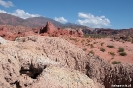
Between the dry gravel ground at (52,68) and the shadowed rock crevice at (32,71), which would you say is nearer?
the dry gravel ground at (52,68)

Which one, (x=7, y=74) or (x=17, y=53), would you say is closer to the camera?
(x=7, y=74)

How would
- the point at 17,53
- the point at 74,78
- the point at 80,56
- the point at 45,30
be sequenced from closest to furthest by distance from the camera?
1. the point at 74,78
2. the point at 17,53
3. the point at 80,56
4. the point at 45,30

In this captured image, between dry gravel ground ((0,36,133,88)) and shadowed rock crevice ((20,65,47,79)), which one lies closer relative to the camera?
dry gravel ground ((0,36,133,88))

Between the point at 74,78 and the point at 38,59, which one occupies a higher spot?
the point at 38,59

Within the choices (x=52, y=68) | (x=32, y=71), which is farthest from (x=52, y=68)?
(x=32, y=71)

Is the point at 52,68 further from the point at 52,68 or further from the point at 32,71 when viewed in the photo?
the point at 32,71

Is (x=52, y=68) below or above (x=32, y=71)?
above

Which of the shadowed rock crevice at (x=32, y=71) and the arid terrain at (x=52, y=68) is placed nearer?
the arid terrain at (x=52, y=68)

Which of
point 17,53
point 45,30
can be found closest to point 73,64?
point 17,53

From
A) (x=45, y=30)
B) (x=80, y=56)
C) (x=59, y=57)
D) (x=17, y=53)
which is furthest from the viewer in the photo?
(x=45, y=30)

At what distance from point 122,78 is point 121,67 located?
36cm

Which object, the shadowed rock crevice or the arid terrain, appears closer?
the arid terrain

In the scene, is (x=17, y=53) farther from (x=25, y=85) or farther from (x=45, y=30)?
(x=45, y=30)

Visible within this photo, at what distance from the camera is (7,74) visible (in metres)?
4.61
